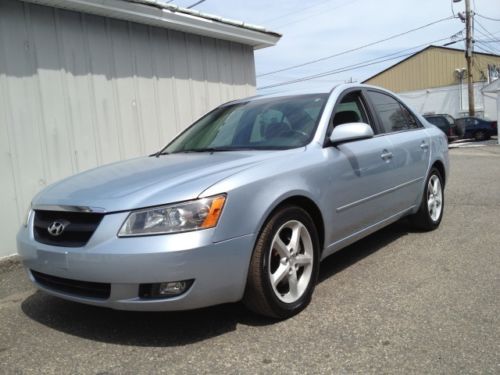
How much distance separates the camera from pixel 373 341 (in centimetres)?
287

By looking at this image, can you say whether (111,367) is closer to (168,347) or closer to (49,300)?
(168,347)

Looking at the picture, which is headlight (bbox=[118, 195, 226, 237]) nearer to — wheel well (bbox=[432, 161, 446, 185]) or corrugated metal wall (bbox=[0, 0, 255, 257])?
corrugated metal wall (bbox=[0, 0, 255, 257])

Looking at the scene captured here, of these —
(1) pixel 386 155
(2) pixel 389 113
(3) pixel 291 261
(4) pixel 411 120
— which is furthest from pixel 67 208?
(4) pixel 411 120

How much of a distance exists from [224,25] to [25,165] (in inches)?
141

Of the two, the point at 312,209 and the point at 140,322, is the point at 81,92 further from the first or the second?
the point at 312,209

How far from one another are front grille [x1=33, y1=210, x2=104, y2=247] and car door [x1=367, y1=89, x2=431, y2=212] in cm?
264

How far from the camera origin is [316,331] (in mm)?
3033

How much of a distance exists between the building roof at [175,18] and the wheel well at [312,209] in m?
3.67

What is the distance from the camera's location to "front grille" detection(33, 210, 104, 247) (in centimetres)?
284

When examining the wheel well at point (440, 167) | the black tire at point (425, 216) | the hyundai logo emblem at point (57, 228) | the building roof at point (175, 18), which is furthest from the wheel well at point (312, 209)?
the building roof at point (175, 18)

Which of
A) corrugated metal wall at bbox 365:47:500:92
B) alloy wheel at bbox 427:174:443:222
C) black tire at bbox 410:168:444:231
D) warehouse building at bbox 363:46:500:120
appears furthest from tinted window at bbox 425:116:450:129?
black tire at bbox 410:168:444:231

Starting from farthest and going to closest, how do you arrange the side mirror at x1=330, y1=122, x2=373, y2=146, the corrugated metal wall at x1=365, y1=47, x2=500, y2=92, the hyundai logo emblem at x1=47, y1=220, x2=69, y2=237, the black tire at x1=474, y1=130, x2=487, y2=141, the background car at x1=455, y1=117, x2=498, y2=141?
1. the corrugated metal wall at x1=365, y1=47, x2=500, y2=92
2. the black tire at x1=474, y1=130, x2=487, y2=141
3. the background car at x1=455, y1=117, x2=498, y2=141
4. the side mirror at x1=330, y1=122, x2=373, y2=146
5. the hyundai logo emblem at x1=47, y1=220, x2=69, y2=237

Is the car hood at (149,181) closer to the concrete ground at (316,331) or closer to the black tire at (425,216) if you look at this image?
the concrete ground at (316,331)

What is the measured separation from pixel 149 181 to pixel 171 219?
0.43 meters
